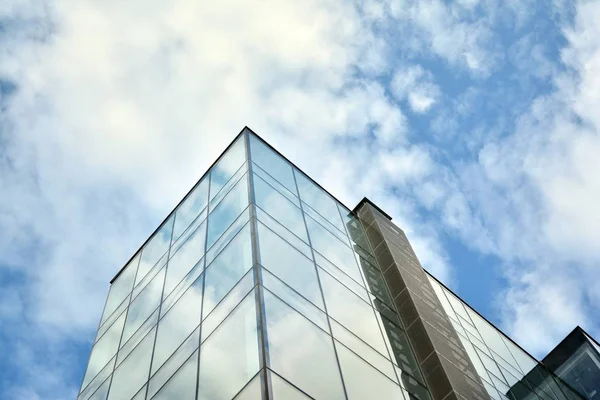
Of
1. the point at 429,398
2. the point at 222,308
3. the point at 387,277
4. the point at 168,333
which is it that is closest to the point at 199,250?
the point at 168,333

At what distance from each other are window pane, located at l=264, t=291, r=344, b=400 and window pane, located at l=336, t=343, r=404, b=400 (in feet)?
1.10

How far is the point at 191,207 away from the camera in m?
24.8

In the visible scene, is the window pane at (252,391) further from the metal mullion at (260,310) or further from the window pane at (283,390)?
the window pane at (283,390)

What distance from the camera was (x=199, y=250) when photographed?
20.4 meters

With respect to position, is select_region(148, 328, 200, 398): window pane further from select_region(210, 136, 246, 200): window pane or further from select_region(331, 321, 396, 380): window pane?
select_region(210, 136, 246, 200): window pane

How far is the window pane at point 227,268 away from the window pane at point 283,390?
13.2 ft

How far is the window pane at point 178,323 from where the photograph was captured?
16875 mm

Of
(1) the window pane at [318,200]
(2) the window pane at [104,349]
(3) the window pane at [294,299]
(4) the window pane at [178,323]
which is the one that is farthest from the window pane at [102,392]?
(1) the window pane at [318,200]

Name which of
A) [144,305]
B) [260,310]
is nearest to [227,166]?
[144,305]

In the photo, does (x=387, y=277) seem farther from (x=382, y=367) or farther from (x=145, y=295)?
(x=145, y=295)

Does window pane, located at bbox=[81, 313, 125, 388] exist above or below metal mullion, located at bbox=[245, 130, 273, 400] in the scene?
above

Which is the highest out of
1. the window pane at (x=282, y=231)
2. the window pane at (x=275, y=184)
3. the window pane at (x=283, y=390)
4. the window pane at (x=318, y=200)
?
the window pane at (x=318, y=200)

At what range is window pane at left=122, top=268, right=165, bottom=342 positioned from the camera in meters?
20.8

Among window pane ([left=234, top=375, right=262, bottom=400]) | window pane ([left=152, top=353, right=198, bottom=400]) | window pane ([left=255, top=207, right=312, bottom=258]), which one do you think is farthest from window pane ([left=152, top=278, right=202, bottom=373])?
window pane ([left=234, top=375, right=262, bottom=400])
